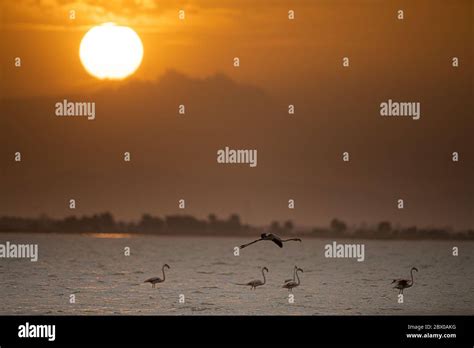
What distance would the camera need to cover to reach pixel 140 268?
81.5m

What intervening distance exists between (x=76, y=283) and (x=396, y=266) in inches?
1739

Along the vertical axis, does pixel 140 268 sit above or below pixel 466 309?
above
